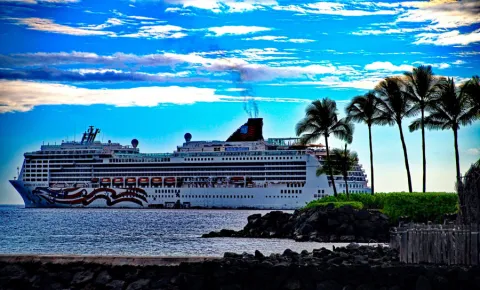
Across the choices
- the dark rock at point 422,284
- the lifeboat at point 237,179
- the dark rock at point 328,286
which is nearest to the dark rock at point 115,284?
the dark rock at point 328,286

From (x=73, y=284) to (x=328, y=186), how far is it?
7935 centimetres

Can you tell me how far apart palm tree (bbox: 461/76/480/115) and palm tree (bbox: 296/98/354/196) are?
12.7 metres

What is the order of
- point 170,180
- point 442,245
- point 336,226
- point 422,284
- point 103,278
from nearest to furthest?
point 422,284 < point 103,278 < point 442,245 < point 336,226 < point 170,180

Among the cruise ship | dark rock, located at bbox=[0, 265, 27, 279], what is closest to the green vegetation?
dark rock, located at bbox=[0, 265, 27, 279]

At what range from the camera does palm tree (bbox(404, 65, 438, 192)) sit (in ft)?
142

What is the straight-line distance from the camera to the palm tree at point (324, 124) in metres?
51.1

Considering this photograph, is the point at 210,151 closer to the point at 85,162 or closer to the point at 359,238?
the point at 85,162

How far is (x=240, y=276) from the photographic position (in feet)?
54.9

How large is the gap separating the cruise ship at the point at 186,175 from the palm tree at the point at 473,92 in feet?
181

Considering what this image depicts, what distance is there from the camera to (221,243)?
37094mm

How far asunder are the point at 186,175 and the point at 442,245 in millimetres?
85314

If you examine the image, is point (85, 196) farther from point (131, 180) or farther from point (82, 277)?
point (82, 277)

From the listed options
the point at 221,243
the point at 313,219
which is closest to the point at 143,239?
the point at 221,243

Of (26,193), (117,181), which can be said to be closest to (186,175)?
(117,181)
